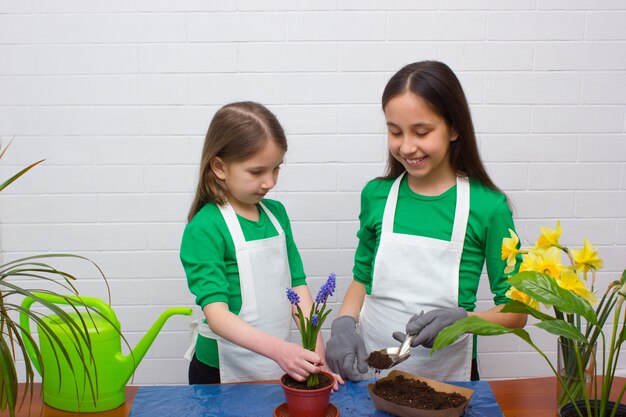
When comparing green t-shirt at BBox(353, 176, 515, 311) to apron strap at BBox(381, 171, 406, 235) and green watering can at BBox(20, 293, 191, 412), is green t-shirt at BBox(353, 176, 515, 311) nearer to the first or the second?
apron strap at BBox(381, 171, 406, 235)

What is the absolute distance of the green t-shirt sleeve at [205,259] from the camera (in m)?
1.64

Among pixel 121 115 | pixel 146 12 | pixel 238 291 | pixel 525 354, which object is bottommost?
pixel 525 354

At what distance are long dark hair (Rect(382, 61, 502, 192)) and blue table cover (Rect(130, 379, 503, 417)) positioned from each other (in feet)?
2.03

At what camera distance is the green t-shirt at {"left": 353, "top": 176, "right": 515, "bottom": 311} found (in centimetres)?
178

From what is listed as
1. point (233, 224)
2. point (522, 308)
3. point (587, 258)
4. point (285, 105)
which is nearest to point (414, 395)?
point (522, 308)

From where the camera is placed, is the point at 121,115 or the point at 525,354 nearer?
the point at 121,115

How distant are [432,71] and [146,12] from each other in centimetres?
129

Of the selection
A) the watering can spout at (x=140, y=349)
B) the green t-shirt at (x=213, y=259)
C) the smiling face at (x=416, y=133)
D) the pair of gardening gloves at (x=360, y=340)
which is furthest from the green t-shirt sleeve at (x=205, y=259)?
the smiling face at (x=416, y=133)

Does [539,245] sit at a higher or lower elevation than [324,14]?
lower

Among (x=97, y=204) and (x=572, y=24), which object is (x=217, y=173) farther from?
(x=572, y=24)

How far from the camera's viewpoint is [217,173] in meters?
1.80

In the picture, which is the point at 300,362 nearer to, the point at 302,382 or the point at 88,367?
the point at 302,382

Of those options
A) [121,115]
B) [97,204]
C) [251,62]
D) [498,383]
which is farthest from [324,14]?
[498,383]

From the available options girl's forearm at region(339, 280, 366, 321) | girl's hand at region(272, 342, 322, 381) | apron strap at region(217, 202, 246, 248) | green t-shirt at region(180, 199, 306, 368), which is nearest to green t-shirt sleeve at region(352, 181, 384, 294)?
girl's forearm at region(339, 280, 366, 321)
